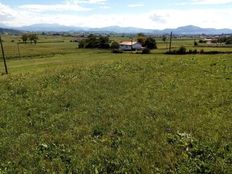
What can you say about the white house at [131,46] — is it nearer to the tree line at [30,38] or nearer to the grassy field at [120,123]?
the tree line at [30,38]

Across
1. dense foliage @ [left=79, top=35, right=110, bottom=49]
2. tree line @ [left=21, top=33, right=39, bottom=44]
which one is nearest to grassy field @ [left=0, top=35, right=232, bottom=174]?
dense foliage @ [left=79, top=35, right=110, bottom=49]

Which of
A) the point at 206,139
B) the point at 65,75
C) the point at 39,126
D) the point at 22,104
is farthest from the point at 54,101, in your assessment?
the point at 206,139

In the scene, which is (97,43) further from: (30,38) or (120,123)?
(120,123)

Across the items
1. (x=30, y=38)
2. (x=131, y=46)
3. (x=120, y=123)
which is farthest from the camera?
(x=30, y=38)

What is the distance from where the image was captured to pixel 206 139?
10914 millimetres

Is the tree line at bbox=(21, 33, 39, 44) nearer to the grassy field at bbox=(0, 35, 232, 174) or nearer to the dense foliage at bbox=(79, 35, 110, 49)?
the dense foliage at bbox=(79, 35, 110, 49)

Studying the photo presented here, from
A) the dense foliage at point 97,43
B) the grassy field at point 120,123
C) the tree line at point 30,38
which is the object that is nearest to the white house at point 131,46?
the dense foliage at point 97,43

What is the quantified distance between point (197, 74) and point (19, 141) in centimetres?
1238

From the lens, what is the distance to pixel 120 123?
13305 mm

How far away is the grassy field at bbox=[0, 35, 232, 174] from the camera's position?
10318 millimetres

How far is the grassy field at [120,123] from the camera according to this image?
1032 cm

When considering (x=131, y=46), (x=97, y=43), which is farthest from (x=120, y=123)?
(x=97, y=43)

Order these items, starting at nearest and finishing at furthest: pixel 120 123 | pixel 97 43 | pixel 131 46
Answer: pixel 120 123
pixel 131 46
pixel 97 43

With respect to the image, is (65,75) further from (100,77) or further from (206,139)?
(206,139)
